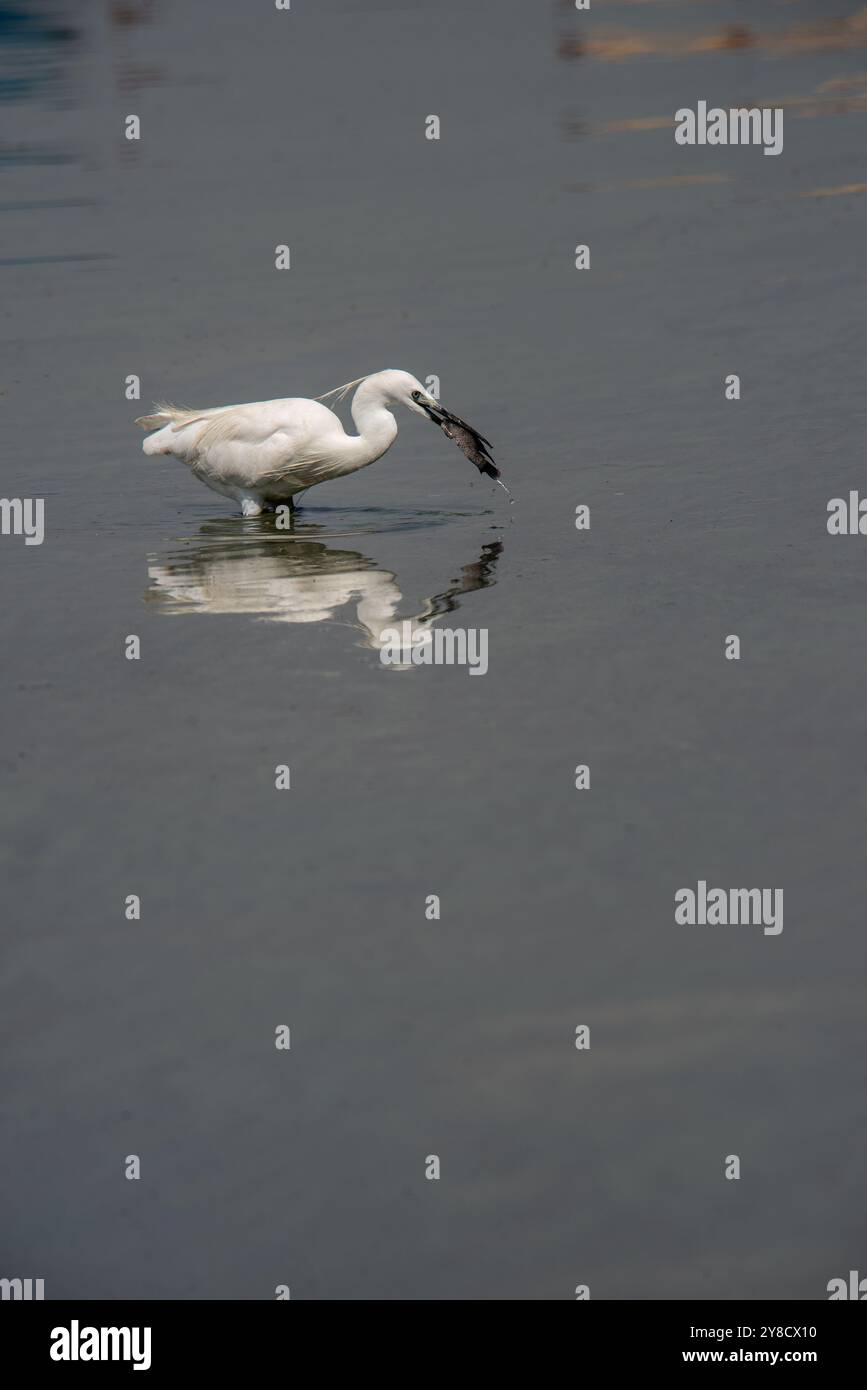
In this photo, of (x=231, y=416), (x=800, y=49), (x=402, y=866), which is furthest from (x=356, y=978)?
(x=800, y=49)

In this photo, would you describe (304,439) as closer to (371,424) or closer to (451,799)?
(371,424)

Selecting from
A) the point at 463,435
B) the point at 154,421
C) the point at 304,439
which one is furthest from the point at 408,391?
the point at 154,421

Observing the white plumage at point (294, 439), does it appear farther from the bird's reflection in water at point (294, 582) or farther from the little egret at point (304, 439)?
the bird's reflection in water at point (294, 582)

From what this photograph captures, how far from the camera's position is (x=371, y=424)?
1356cm

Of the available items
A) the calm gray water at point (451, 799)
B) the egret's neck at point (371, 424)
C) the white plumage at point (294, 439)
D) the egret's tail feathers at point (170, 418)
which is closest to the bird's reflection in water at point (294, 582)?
the calm gray water at point (451, 799)

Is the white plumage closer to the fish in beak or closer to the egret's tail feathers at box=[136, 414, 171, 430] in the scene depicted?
the fish in beak

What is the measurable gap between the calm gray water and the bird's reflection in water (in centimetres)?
5

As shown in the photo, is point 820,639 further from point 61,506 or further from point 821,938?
point 61,506

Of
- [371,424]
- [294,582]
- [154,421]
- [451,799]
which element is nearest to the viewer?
[451,799]

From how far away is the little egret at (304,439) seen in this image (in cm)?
1346

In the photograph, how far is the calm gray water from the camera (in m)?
6.18

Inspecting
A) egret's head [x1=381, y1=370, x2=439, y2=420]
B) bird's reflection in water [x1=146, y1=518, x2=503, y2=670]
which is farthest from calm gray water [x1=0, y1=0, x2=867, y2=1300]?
egret's head [x1=381, y1=370, x2=439, y2=420]

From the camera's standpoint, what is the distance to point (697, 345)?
1833cm

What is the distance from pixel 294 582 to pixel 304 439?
142cm
